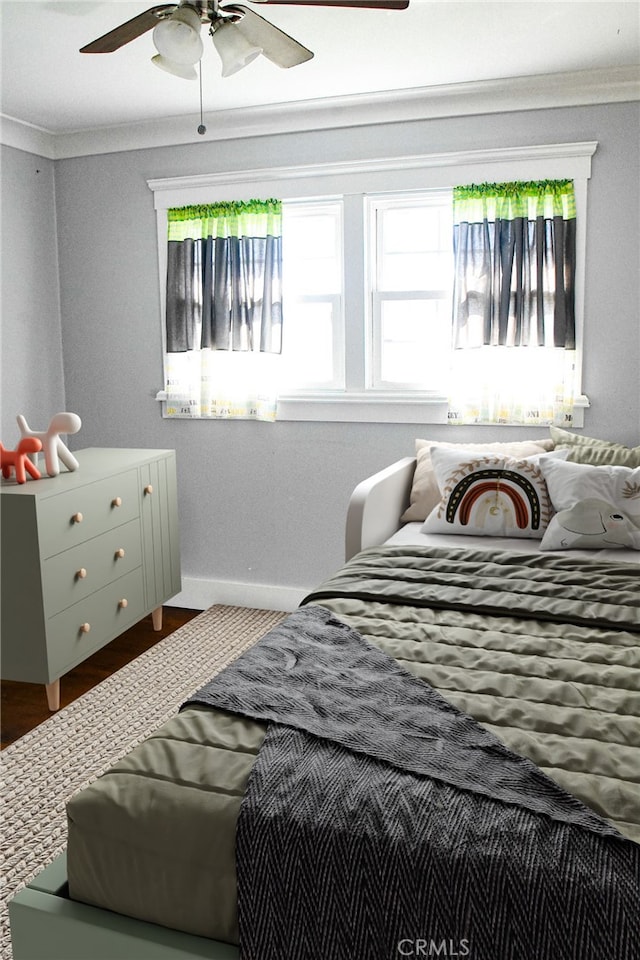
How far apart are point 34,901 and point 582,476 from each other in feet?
6.84

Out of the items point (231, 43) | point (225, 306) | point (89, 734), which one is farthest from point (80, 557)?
point (231, 43)

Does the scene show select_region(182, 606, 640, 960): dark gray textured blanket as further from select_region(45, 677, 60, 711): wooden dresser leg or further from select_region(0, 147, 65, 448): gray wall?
select_region(0, 147, 65, 448): gray wall

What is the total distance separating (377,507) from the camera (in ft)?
9.44

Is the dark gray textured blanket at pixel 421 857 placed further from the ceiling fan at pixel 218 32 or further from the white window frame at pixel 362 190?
the white window frame at pixel 362 190

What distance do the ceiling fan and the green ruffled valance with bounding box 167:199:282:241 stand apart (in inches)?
62.5

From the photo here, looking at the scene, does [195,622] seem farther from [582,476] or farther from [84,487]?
[582,476]

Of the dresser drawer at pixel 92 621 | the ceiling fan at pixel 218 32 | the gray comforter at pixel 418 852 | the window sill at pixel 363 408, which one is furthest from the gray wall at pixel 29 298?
the gray comforter at pixel 418 852

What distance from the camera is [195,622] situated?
3871 millimetres

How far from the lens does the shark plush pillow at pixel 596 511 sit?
2600mm

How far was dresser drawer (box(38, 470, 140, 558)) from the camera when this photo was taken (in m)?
2.83

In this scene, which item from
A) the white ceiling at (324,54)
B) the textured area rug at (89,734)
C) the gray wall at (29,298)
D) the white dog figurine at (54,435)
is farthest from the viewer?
the gray wall at (29,298)

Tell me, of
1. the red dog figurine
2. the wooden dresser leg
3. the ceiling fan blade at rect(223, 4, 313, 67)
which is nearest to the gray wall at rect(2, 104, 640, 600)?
the red dog figurine

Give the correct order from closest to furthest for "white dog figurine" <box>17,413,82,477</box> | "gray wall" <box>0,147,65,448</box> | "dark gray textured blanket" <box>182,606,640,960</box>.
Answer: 1. "dark gray textured blanket" <box>182,606,640,960</box>
2. "white dog figurine" <box>17,413,82,477</box>
3. "gray wall" <box>0,147,65,448</box>

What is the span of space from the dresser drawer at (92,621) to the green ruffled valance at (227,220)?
1658mm
